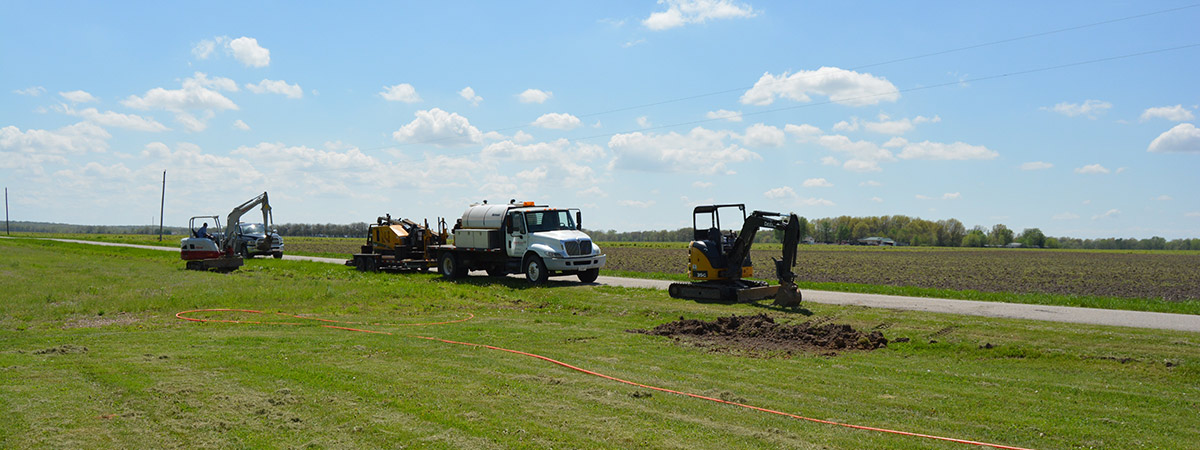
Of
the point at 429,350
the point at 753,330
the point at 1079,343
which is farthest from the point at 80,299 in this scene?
the point at 1079,343

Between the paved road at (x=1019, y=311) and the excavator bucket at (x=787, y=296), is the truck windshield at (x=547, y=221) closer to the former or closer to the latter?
the paved road at (x=1019, y=311)

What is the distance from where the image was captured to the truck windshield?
26.0m

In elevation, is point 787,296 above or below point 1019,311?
above

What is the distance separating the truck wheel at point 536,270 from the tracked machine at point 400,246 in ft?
20.4

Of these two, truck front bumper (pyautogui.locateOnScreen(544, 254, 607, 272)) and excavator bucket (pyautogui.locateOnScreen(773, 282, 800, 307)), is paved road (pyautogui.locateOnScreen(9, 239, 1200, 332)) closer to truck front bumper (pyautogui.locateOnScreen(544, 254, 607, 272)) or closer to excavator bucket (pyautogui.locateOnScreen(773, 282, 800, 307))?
excavator bucket (pyautogui.locateOnScreen(773, 282, 800, 307))

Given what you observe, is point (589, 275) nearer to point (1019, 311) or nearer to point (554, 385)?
point (1019, 311)

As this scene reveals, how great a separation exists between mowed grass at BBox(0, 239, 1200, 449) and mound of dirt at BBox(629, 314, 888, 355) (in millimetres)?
547

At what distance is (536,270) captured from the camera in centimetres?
2527

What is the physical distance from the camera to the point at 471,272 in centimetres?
3192

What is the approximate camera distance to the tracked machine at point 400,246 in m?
30.9

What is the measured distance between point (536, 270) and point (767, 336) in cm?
1289

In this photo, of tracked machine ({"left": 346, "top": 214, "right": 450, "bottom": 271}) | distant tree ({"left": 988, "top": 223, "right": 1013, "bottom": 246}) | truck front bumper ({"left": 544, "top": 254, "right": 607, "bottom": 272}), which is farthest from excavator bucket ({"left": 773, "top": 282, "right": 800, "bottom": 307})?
distant tree ({"left": 988, "top": 223, "right": 1013, "bottom": 246})

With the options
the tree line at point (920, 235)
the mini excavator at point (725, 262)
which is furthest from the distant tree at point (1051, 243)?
the mini excavator at point (725, 262)

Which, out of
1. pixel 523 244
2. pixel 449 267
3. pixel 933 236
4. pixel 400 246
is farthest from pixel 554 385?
A: pixel 933 236
